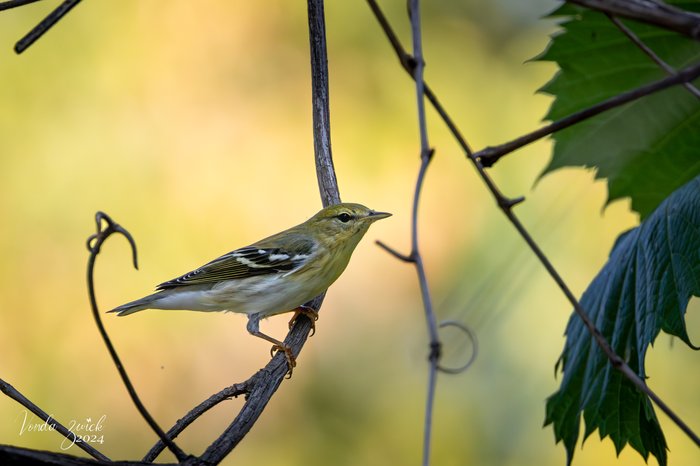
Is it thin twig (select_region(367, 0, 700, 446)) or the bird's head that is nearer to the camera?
thin twig (select_region(367, 0, 700, 446))

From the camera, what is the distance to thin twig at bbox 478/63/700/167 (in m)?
0.94

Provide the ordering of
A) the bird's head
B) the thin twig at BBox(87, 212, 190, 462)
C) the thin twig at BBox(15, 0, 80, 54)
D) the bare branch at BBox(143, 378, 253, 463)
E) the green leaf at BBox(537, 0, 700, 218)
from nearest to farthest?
the thin twig at BBox(87, 212, 190, 462) → the thin twig at BBox(15, 0, 80, 54) → the bare branch at BBox(143, 378, 253, 463) → the green leaf at BBox(537, 0, 700, 218) → the bird's head

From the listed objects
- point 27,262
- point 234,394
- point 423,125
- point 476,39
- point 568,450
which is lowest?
point 568,450

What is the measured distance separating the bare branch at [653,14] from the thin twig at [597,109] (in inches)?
2.0

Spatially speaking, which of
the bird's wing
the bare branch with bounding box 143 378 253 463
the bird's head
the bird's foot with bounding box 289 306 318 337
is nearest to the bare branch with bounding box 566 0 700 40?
the bare branch with bounding box 143 378 253 463

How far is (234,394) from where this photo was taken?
1679 millimetres

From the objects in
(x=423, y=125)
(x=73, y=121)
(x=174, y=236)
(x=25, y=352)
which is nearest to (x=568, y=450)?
(x=423, y=125)

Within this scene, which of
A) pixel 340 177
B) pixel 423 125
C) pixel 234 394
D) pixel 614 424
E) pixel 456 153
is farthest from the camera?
pixel 456 153

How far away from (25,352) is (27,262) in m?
0.46

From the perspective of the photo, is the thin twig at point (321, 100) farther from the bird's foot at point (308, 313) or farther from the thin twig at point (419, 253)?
the thin twig at point (419, 253)

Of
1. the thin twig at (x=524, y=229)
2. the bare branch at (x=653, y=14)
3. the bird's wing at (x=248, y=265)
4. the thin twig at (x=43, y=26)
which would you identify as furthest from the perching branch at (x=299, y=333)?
the bare branch at (x=653, y=14)

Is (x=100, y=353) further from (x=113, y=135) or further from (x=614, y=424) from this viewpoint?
(x=614, y=424)

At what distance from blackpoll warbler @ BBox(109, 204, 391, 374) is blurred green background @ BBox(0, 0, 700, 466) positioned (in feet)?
1.89

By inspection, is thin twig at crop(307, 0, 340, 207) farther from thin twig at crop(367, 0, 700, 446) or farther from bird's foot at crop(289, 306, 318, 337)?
thin twig at crop(367, 0, 700, 446)
